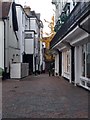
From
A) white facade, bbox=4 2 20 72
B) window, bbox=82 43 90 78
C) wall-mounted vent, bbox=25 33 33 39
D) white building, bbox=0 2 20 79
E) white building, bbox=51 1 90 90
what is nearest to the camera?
white building, bbox=51 1 90 90

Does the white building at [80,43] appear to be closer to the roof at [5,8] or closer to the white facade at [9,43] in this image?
the white facade at [9,43]

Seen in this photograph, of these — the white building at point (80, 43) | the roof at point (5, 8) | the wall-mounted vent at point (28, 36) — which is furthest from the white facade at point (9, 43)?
the wall-mounted vent at point (28, 36)

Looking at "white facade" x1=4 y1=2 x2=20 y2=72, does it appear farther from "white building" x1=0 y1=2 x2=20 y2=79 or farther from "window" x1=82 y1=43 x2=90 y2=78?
"window" x1=82 y1=43 x2=90 y2=78

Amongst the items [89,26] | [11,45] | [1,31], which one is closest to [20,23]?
[11,45]

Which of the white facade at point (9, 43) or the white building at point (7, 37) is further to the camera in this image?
the white facade at point (9, 43)

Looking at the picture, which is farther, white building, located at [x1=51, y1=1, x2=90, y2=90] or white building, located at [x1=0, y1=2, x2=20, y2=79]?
white building, located at [x1=0, y1=2, x2=20, y2=79]

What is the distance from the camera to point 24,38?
54281mm

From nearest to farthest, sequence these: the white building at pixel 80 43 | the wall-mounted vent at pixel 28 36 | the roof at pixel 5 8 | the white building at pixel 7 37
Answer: the white building at pixel 80 43 → the white building at pixel 7 37 → the roof at pixel 5 8 → the wall-mounted vent at pixel 28 36

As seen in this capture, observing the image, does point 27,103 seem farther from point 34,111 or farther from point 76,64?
point 76,64

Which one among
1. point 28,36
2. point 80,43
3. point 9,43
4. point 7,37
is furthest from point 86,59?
point 28,36

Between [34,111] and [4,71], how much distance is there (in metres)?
22.1

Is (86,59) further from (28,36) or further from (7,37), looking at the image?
(28,36)

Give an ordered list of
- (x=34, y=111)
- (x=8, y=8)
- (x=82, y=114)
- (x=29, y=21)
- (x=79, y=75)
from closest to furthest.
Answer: (x=82, y=114)
(x=34, y=111)
(x=79, y=75)
(x=8, y=8)
(x=29, y=21)

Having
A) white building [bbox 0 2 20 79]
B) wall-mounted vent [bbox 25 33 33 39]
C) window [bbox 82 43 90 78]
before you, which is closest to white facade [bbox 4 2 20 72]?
white building [bbox 0 2 20 79]
